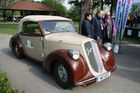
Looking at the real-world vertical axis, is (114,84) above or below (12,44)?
below

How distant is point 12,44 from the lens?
9.73 meters

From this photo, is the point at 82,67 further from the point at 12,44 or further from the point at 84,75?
the point at 12,44

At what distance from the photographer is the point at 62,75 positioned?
6.15 m

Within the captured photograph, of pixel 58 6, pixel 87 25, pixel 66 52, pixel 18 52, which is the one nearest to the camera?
pixel 66 52

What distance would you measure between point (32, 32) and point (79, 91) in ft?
9.61

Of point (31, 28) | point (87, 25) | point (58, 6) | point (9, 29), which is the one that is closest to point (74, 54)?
point (31, 28)

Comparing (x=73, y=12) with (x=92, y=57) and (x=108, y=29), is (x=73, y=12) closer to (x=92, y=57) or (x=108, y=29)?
(x=108, y=29)

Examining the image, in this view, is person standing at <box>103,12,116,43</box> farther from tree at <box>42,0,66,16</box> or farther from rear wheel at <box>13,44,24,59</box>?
tree at <box>42,0,66,16</box>

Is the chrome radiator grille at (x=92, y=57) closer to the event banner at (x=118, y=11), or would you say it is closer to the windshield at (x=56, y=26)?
the windshield at (x=56, y=26)

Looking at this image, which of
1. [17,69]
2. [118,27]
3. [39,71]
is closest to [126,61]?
[118,27]

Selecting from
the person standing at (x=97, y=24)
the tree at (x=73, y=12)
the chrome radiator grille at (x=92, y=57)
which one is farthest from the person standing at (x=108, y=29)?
the tree at (x=73, y=12)

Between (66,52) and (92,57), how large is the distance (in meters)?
0.65

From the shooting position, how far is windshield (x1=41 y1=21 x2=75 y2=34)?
7525 millimetres

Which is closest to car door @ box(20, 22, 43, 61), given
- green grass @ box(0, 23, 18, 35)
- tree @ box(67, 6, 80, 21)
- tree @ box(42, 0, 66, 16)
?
green grass @ box(0, 23, 18, 35)
